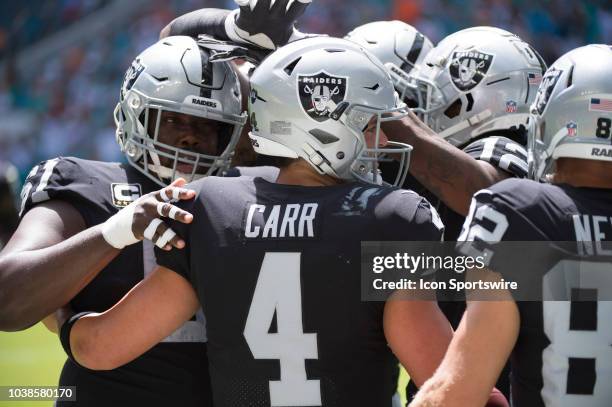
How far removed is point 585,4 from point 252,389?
9.13 meters

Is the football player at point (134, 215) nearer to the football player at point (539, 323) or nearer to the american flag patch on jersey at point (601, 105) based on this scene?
the football player at point (539, 323)

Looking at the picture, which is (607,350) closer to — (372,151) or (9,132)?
(372,151)

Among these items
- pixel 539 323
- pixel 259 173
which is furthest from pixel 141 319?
pixel 539 323

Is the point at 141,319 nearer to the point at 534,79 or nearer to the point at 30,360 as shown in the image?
the point at 534,79

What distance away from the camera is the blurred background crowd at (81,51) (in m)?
11.5

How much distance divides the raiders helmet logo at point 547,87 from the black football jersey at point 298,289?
397 mm

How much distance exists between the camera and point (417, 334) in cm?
222

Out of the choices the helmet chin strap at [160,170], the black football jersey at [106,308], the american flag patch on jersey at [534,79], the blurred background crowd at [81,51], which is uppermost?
the american flag patch on jersey at [534,79]

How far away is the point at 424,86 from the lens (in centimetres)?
357

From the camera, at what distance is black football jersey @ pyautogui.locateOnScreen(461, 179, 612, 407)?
82.4 inches

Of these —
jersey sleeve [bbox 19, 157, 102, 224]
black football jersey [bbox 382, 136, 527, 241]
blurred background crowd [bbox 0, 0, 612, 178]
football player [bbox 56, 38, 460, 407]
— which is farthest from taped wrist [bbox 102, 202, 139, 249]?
blurred background crowd [bbox 0, 0, 612, 178]

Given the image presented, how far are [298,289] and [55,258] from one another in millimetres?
719

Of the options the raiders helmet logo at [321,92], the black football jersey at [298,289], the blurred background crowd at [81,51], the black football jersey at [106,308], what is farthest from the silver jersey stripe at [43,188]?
the blurred background crowd at [81,51]

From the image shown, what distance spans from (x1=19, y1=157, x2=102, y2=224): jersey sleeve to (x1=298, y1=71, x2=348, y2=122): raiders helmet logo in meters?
0.77
